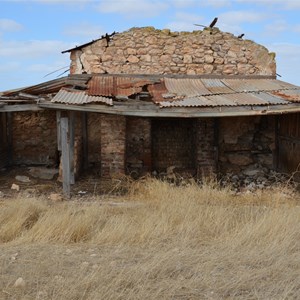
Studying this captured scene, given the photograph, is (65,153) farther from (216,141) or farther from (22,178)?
(216,141)

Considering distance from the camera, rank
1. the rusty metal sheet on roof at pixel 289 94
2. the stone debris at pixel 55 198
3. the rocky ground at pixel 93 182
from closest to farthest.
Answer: the stone debris at pixel 55 198, the rusty metal sheet on roof at pixel 289 94, the rocky ground at pixel 93 182

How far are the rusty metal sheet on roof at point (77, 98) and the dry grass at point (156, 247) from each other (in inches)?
77.0

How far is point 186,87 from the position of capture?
9.72 metres

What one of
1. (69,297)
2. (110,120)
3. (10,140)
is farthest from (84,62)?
(69,297)

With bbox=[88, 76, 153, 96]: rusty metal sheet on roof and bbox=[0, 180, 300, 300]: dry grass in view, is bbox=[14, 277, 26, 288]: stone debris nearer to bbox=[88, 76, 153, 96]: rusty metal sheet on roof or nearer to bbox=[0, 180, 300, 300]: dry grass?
bbox=[0, 180, 300, 300]: dry grass

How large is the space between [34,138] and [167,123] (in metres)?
4.12

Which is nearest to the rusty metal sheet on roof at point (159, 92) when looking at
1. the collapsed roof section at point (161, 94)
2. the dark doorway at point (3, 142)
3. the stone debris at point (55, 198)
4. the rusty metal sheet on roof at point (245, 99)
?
the collapsed roof section at point (161, 94)

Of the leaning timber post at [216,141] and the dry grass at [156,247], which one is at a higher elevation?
the leaning timber post at [216,141]

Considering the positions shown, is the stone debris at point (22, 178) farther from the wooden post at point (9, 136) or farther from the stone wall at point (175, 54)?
the stone wall at point (175, 54)

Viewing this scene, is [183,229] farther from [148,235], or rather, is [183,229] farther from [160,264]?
[160,264]

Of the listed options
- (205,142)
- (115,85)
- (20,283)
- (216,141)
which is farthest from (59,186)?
(20,283)

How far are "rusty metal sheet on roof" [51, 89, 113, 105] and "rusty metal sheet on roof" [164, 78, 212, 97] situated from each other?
1.72m

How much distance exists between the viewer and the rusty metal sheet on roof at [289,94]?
831 centimetres

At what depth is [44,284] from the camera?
412 cm
